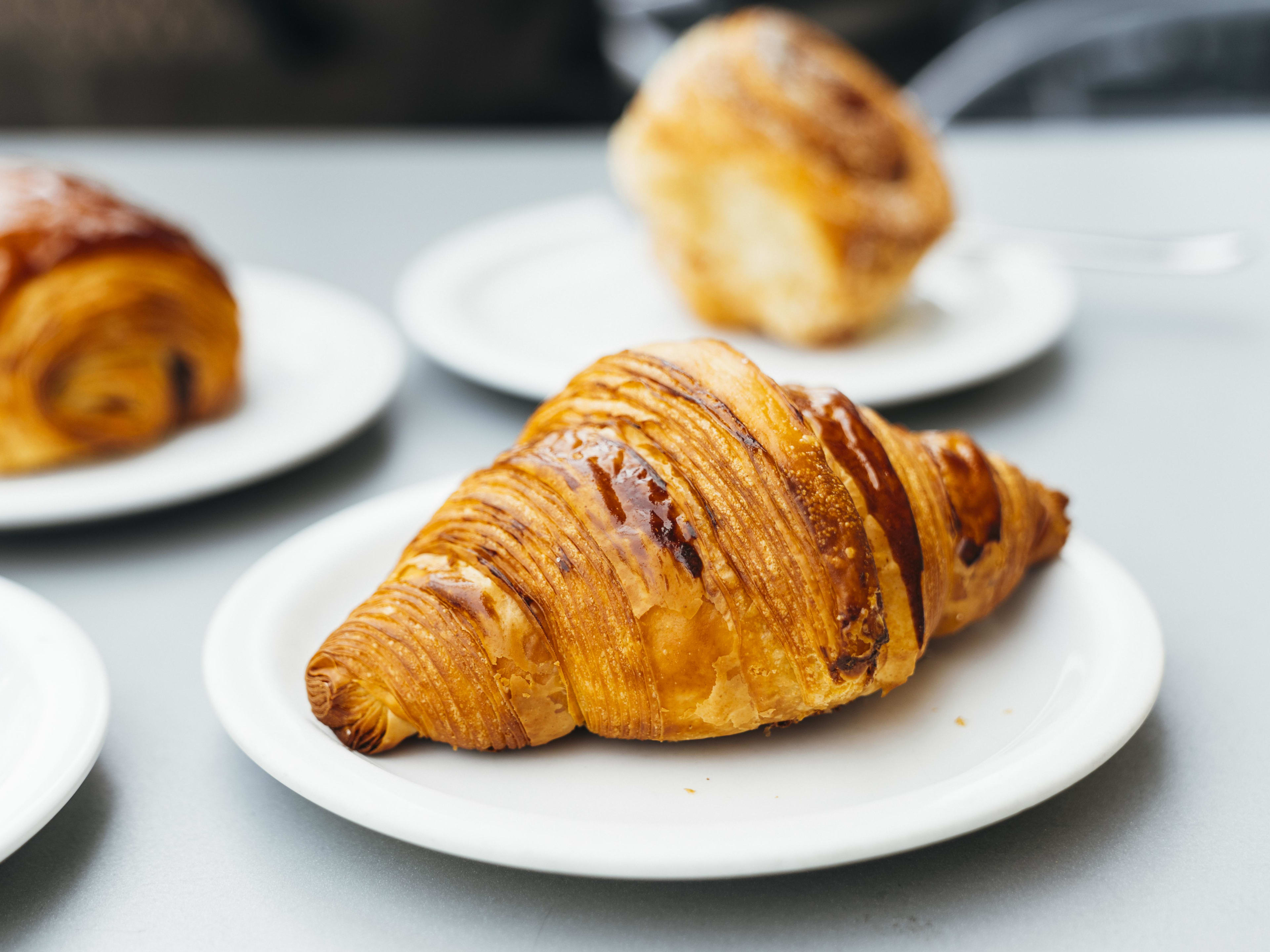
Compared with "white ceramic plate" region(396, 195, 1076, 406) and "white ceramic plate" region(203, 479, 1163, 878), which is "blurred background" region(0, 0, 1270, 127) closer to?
"white ceramic plate" region(396, 195, 1076, 406)

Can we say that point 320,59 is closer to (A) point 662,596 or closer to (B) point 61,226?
(B) point 61,226

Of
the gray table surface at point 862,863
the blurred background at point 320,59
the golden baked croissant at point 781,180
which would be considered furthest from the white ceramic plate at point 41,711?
the blurred background at point 320,59

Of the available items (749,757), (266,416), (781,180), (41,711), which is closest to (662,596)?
(749,757)

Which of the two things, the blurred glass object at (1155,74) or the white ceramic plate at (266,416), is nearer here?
the white ceramic plate at (266,416)

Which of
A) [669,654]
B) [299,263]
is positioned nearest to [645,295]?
[299,263]

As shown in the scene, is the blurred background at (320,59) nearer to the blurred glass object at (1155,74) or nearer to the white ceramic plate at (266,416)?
the blurred glass object at (1155,74)

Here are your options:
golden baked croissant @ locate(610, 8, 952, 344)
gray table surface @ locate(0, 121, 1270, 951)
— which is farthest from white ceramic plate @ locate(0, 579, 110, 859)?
golden baked croissant @ locate(610, 8, 952, 344)
